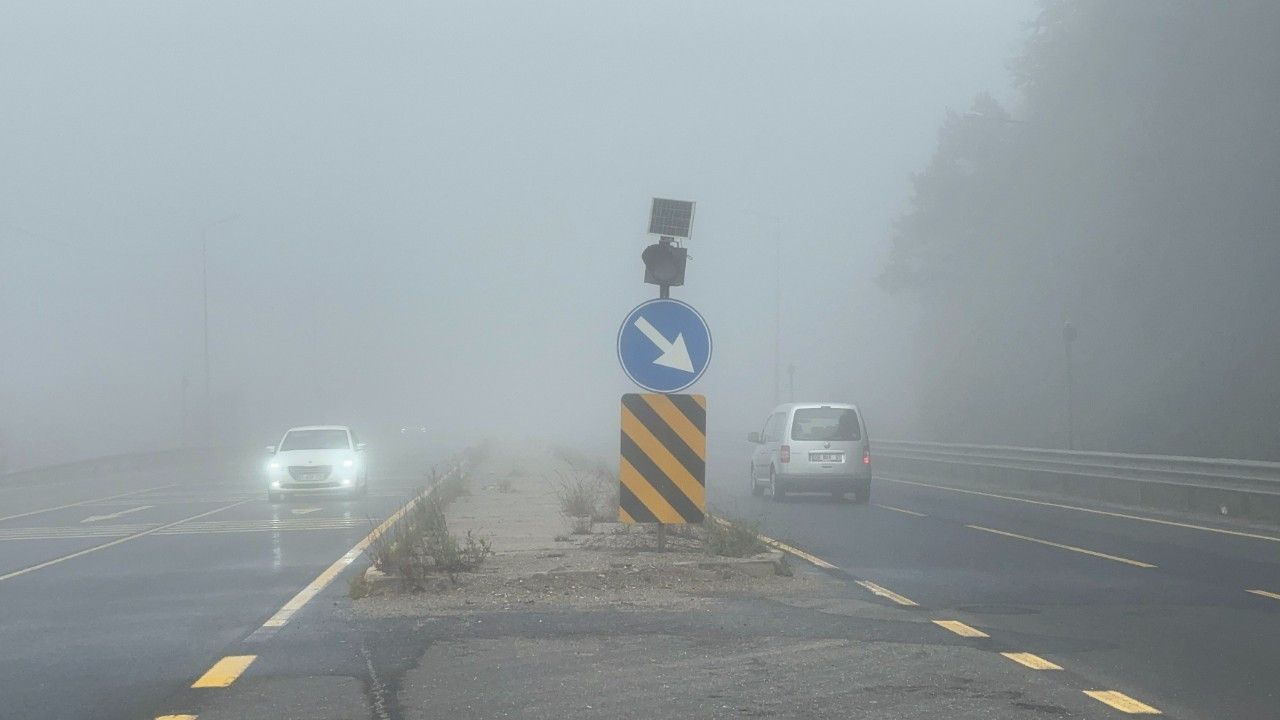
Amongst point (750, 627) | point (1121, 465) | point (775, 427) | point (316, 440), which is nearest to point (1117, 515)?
point (1121, 465)

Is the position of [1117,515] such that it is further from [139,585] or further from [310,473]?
[310,473]

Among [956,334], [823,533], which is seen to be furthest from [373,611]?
[956,334]

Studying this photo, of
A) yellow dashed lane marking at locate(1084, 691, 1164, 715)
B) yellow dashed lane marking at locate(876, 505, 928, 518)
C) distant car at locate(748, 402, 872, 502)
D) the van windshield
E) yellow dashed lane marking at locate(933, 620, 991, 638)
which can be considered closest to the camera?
yellow dashed lane marking at locate(1084, 691, 1164, 715)

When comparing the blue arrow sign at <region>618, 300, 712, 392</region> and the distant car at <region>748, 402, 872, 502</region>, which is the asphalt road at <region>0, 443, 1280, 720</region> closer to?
the blue arrow sign at <region>618, 300, 712, 392</region>

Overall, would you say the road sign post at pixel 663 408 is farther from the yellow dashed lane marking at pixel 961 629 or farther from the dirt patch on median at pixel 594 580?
the yellow dashed lane marking at pixel 961 629

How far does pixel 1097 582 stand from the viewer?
1305 cm

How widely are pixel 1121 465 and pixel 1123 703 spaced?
63.7 ft

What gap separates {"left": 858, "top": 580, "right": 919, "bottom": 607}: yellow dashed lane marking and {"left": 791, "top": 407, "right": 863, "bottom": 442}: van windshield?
13.1 m

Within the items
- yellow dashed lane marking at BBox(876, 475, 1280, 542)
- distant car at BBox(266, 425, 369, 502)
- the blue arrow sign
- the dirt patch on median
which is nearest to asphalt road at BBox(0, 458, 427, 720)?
distant car at BBox(266, 425, 369, 502)

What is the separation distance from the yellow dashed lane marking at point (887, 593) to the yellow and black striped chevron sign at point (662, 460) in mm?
1562

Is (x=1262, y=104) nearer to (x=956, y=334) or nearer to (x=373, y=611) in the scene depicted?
(x=956, y=334)

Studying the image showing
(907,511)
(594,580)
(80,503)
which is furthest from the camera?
(80,503)

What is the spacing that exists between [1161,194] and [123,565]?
3687 cm

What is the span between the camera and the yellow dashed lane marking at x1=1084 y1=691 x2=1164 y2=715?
24.0ft
